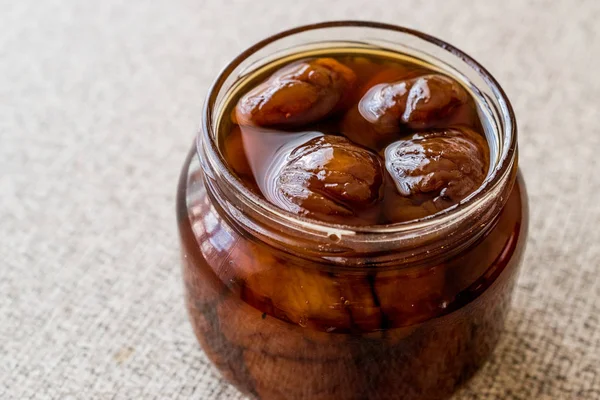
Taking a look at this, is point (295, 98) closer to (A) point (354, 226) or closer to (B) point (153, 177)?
(A) point (354, 226)

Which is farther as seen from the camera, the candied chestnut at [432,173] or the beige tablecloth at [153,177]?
the beige tablecloth at [153,177]

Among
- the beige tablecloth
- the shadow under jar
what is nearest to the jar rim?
the shadow under jar

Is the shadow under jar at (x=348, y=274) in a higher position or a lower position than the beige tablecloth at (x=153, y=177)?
higher

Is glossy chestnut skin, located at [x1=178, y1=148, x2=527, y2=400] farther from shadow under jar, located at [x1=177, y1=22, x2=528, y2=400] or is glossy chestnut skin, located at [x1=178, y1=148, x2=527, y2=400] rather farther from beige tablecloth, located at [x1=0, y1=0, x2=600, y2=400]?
beige tablecloth, located at [x1=0, y1=0, x2=600, y2=400]

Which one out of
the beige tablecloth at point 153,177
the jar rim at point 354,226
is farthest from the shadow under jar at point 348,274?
the beige tablecloth at point 153,177

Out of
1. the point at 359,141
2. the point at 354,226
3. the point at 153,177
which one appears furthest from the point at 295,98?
the point at 153,177

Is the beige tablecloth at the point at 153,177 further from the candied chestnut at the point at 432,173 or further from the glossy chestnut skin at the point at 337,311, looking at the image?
the candied chestnut at the point at 432,173
